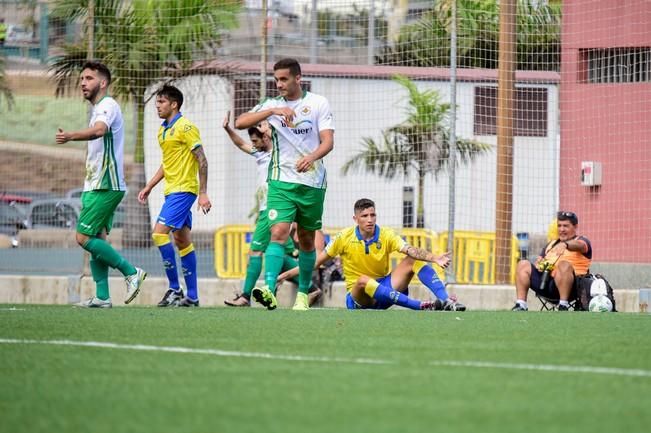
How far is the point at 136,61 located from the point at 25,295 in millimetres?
3893

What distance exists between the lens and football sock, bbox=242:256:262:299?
42.0ft

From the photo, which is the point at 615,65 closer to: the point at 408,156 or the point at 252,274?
the point at 408,156

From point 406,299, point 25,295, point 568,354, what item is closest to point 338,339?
point 568,354

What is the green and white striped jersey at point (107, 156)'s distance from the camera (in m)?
11.6

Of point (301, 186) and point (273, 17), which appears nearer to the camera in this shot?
point (301, 186)

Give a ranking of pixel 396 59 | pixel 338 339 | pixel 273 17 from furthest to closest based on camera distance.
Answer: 1. pixel 396 59
2. pixel 273 17
3. pixel 338 339

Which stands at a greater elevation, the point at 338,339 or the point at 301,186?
the point at 301,186

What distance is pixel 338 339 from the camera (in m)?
7.85

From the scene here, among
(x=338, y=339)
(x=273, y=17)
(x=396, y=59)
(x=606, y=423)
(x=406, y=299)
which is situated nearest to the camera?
(x=606, y=423)

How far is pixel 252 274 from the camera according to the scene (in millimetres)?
12938

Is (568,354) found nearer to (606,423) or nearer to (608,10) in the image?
(606,423)

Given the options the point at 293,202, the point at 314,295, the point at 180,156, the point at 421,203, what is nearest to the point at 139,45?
the point at 314,295

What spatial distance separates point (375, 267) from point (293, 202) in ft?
5.93

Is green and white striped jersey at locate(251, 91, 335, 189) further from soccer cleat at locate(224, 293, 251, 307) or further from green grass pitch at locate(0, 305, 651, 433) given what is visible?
green grass pitch at locate(0, 305, 651, 433)
